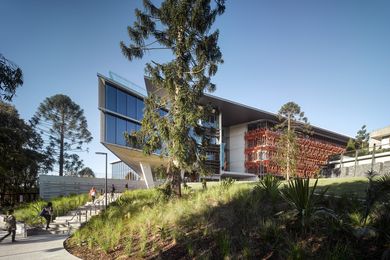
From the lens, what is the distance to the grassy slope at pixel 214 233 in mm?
7035

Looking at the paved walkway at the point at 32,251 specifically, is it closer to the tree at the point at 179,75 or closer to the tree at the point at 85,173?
the tree at the point at 179,75

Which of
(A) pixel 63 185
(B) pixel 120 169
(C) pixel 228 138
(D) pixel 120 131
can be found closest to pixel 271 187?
(A) pixel 63 185

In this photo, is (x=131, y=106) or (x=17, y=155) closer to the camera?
(x=17, y=155)

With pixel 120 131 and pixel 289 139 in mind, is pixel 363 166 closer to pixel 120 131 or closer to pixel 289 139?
pixel 289 139

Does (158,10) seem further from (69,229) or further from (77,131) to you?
(77,131)

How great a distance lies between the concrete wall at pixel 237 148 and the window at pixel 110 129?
3211 centimetres

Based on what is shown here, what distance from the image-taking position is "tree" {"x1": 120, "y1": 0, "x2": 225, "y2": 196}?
47.7 ft

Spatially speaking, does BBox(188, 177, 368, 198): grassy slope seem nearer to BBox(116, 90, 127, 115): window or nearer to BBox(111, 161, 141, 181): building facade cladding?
BBox(116, 90, 127, 115): window

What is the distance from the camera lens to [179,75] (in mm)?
15352

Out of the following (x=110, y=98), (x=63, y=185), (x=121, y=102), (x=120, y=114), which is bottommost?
(x=63, y=185)

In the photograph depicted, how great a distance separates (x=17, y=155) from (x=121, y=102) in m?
14.8

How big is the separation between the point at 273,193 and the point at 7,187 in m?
44.7

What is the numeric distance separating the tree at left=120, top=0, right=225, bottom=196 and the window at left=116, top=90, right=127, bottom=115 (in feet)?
93.2

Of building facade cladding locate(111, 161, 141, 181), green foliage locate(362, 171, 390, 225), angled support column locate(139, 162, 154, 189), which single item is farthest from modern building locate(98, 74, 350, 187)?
green foliage locate(362, 171, 390, 225)
